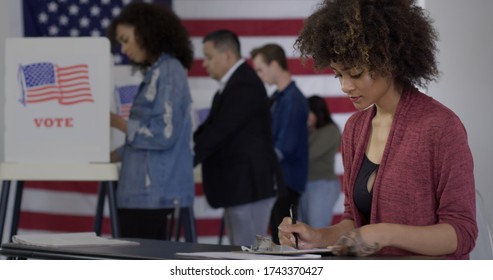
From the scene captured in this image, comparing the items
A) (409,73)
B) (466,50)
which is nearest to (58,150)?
(466,50)

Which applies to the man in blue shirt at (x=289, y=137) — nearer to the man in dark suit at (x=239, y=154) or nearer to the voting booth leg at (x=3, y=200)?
the man in dark suit at (x=239, y=154)

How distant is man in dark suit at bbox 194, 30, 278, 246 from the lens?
15.0 ft

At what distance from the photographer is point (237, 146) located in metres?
4.65

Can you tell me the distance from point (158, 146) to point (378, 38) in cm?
200

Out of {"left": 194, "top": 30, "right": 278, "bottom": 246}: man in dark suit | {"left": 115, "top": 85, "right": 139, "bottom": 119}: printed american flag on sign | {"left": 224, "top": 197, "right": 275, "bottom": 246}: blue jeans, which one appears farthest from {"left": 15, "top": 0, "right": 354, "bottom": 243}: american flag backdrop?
{"left": 224, "top": 197, "right": 275, "bottom": 246}: blue jeans

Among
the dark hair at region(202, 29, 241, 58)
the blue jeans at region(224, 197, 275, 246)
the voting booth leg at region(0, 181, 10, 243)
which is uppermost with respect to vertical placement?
the dark hair at region(202, 29, 241, 58)

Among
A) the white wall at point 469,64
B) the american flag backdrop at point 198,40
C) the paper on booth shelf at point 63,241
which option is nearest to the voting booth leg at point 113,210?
the paper on booth shelf at point 63,241

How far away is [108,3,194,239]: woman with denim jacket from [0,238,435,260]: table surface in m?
1.69

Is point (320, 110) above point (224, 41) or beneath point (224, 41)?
beneath

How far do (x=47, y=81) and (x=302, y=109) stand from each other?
2.01 m

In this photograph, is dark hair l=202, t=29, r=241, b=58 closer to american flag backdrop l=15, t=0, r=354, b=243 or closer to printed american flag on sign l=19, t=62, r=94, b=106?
printed american flag on sign l=19, t=62, r=94, b=106

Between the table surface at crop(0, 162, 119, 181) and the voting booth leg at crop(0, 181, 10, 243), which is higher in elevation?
the table surface at crop(0, 162, 119, 181)

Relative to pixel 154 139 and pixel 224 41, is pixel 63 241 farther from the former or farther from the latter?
pixel 224 41

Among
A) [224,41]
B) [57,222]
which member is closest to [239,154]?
[224,41]
